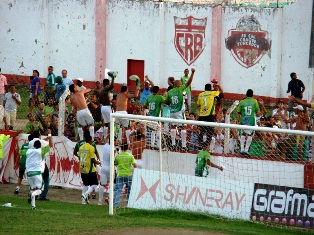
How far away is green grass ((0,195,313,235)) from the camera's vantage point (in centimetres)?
1792

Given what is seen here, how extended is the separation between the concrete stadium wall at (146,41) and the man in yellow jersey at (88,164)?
49.3 feet

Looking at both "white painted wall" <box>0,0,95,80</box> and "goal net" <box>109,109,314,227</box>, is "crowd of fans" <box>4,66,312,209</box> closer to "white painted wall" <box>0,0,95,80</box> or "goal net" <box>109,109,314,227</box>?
"goal net" <box>109,109,314,227</box>

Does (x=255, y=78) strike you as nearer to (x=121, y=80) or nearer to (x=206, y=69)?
(x=206, y=69)

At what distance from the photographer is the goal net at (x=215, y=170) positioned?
19.6 m

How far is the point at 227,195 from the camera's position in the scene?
20.0 meters

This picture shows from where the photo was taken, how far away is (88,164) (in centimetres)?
2302

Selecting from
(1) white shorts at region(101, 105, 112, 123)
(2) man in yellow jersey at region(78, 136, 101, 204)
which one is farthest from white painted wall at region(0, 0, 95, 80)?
(2) man in yellow jersey at region(78, 136, 101, 204)

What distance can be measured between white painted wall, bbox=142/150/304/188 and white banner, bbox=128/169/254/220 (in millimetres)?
474

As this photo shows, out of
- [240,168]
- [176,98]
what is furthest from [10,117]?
[240,168]

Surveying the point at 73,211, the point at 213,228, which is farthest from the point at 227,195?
the point at 73,211

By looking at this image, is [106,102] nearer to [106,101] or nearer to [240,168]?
[106,101]

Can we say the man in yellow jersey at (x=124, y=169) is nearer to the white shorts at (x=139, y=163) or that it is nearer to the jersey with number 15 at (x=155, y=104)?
the white shorts at (x=139, y=163)

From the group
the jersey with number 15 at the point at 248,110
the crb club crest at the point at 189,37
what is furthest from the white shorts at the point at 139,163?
the crb club crest at the point at 189,37

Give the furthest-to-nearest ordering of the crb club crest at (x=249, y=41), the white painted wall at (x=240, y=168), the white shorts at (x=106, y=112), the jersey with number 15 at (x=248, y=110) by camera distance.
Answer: the crb club crest at (x=249, y=41)
the white shorts at (x=106, y=112)
the jersey with number 15 at (x=248, y=110)
the white painted wall at (x=240, y=168)
